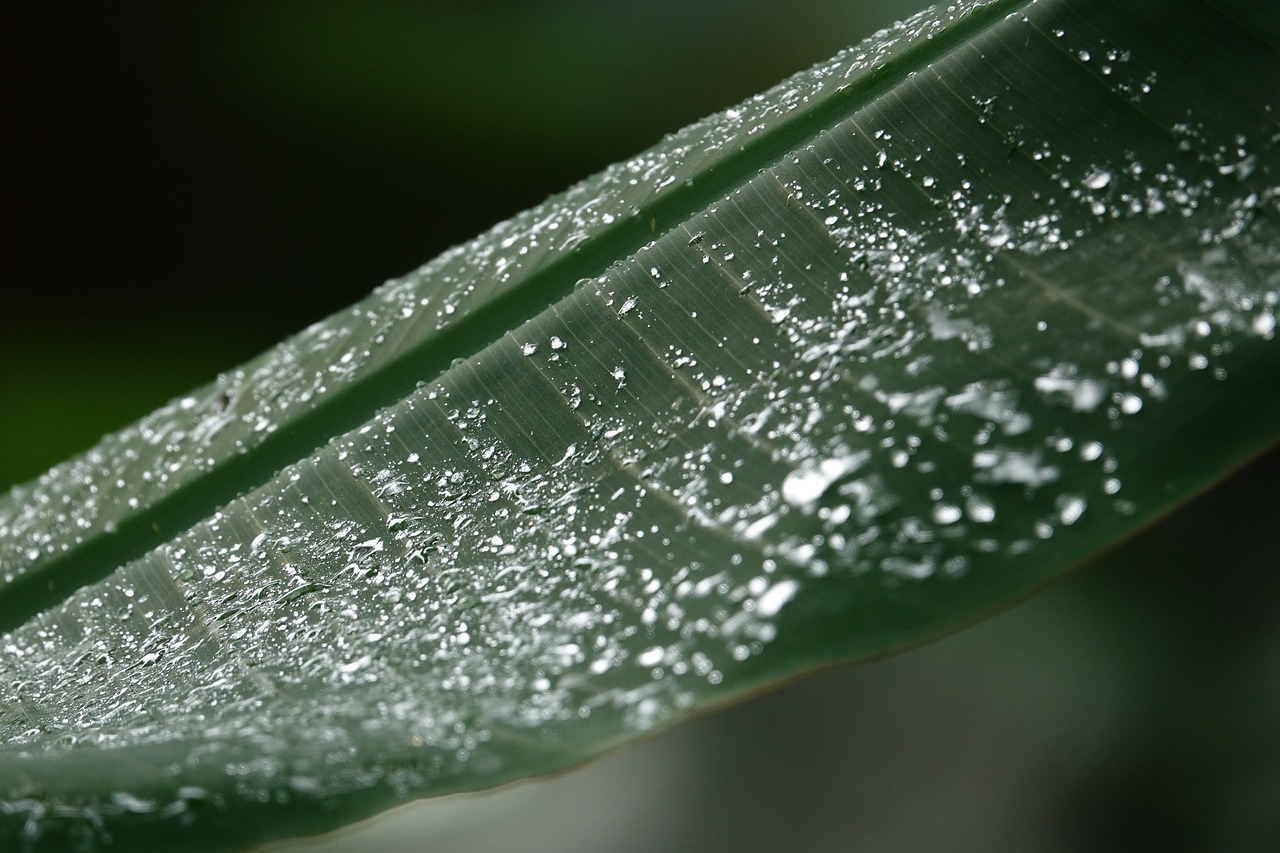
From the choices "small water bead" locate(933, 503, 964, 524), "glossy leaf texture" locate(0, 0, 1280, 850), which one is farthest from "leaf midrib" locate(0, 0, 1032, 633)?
"small water bead" locate(933, 503, 964, 524)

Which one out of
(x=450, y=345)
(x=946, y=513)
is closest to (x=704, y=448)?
(x=946, y=513)

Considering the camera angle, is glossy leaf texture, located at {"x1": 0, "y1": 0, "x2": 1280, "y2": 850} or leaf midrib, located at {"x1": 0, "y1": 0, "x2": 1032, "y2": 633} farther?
leaf midrib, located at {"x1": 0, "y1": 0, "x2": 1032, "y2": 633}

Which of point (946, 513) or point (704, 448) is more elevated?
point (704, 448)

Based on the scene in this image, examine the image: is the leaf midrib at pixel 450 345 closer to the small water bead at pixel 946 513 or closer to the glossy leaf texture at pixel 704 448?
the glossy leaf texture at pixel 704 448

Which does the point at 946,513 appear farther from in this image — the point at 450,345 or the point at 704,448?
the point at 450,345

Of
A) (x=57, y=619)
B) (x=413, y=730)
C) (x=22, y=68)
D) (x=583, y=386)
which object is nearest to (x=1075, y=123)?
(x=583, y=386)

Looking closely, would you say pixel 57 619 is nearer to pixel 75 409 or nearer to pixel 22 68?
pixel 75 409

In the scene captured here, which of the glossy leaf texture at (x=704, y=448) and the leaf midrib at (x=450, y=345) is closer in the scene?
the glossy leaf texture at (x=704, y=448)

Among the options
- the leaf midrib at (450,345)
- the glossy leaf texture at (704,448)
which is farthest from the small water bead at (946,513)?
the leaf midrib at (450,345)

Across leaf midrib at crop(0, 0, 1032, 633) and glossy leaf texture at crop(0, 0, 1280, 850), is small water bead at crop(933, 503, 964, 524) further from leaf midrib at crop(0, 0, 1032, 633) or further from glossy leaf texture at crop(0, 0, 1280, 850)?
leaf midrib at crop(0, 0, 1032, 633)
